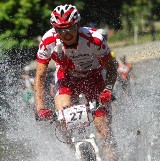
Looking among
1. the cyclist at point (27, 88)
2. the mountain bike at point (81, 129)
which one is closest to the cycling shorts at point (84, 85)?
the mountain bike at point (81, 129)

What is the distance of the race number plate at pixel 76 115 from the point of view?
6684 millimetres

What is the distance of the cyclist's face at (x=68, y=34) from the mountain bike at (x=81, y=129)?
75 cm

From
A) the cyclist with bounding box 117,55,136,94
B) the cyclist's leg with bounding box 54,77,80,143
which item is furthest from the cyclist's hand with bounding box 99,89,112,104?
the cyclist with bounding box 117,55,136,94

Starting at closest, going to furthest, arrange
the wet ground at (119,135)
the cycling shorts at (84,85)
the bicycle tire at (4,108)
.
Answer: the cycling shorts at (84,85)
the wet ground at (119,135)
the bicycle tire at (4,108)

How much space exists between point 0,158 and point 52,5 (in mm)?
11205

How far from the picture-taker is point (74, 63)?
7.49 meters

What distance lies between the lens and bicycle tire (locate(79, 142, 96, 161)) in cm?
712

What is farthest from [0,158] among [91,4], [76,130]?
[91,4]

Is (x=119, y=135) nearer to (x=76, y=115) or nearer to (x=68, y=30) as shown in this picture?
(x=76, y=115)

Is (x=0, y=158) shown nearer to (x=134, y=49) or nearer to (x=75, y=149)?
(x=75, y=149)

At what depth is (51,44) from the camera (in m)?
7.26

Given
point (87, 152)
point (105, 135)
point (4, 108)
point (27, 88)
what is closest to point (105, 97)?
point (105, 135)

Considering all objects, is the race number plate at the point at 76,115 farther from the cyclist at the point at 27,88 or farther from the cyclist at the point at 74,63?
the cyclist at the point at 27,88

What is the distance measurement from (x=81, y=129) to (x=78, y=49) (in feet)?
3.13
